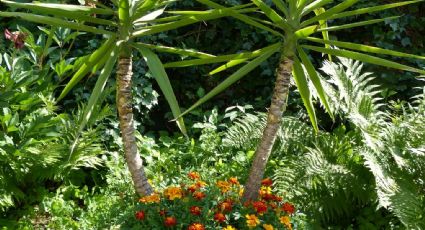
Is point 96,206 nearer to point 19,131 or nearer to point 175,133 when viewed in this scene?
point 19,131

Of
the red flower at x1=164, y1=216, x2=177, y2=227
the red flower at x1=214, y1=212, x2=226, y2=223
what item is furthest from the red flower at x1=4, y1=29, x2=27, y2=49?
the red flower at x1=214, y1=212, x2=226, y2=223

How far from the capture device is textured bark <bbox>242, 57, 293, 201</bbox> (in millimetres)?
2465

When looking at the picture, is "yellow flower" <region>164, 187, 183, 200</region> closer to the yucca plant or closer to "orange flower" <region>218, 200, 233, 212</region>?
"orange flower" <region>218, 200, 233, 212</region>

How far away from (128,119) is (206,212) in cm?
53

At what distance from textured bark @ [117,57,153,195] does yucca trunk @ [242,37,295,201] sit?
489mm

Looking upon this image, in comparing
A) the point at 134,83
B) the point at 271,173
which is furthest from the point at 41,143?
the point at 271,173

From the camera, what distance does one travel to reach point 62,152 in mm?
3393

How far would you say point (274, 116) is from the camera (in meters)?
2.52

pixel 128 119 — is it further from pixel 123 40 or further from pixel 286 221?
pixel 286 221

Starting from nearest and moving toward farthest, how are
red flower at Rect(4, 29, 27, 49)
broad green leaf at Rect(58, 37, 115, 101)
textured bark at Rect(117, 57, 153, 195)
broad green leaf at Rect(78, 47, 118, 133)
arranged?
broad green leaf at Rect(78, 47, 118, 133) < broad green leaf at Rect(58, 37, 115, 101) < textured bark at Rect(117, 57, 153, 195) < red flower at Rect(4, 29, 27, 49)

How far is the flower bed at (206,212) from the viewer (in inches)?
97.8

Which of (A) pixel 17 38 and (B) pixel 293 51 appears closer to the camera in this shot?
(B) pixel 293 51

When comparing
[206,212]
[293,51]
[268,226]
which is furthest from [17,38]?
[268,226]

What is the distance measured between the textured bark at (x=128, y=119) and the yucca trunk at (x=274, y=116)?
489 mm
